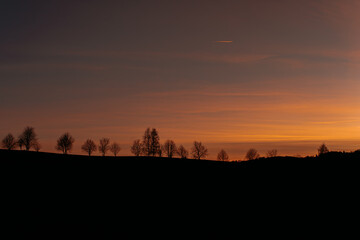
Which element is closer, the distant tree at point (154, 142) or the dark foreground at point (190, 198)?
the dark foreground at point (190, 198)

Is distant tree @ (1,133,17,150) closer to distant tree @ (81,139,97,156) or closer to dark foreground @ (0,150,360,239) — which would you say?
distant tree @ (81,139,97,156)

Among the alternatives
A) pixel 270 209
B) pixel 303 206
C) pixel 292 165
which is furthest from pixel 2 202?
pixel 292 165

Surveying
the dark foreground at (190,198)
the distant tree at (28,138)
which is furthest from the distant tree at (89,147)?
the dark foreground at (190,198)

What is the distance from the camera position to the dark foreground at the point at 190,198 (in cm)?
1481

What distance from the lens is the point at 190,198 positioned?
19203 mm

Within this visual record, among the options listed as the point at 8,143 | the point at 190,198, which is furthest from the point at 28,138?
the point at 190,198

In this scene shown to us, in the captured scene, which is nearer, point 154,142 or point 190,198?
point 190,198

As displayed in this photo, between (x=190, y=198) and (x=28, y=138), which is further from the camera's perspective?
(x=28, y=138)

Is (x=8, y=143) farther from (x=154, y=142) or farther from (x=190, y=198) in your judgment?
(x=190, y=198)

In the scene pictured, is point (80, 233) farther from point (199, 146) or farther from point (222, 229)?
point (199, 146)

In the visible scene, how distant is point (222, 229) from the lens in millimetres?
14617

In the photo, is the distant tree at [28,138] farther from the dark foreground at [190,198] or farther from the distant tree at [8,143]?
the dark foreground at [190,198]

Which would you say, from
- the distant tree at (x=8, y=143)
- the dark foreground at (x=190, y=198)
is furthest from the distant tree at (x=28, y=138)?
the dark foreground at (x=190, y=198)

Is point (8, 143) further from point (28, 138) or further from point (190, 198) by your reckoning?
point (190, 198)
